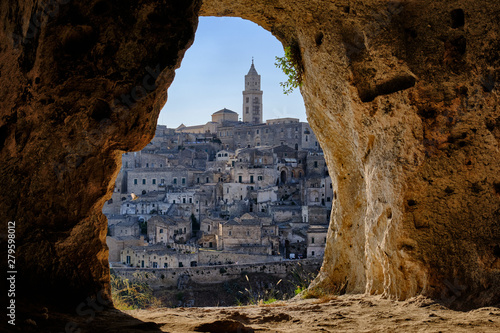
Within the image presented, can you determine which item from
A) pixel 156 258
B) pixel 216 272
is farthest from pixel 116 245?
pixel 216 272

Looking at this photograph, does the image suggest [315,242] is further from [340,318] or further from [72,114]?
[72,114]

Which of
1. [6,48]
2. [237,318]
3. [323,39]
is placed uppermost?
[323,39]

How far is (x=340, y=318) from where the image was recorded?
4.76m

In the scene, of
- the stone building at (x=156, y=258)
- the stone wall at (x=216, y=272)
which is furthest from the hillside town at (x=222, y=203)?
the stone wall at (x=216, y=272)

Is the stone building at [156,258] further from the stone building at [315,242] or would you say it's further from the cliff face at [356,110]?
the cliff face at [356,110]

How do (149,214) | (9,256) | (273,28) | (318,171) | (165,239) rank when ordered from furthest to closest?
(318,171)
(149,214)
(165,239)
(273,28)
(9,256)

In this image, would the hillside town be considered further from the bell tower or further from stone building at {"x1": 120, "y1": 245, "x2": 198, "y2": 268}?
the bell tower

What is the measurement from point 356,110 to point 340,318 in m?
2.90

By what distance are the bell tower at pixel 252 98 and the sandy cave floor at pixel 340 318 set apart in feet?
230

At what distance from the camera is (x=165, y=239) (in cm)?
3397

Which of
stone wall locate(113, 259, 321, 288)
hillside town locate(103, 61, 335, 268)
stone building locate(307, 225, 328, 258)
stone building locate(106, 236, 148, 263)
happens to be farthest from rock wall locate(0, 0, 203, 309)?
stone building locate(106, 236, 148, 263)

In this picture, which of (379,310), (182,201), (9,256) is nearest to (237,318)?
(379,310)

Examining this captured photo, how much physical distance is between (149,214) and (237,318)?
119 ft

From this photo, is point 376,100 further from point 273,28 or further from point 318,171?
point 318,171
